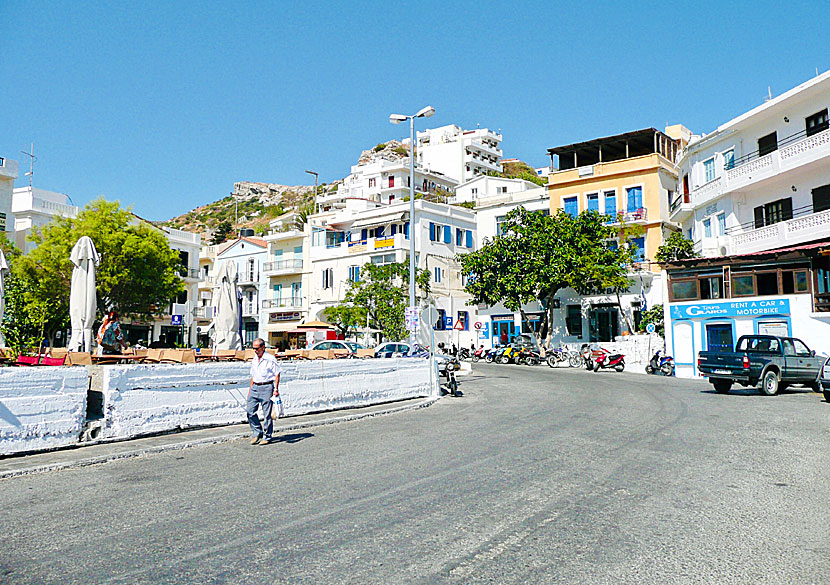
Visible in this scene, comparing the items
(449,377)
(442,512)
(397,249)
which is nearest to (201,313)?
(397,249)

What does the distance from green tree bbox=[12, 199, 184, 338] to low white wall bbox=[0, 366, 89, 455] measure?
28302mm

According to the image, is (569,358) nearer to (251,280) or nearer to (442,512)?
(442,512)

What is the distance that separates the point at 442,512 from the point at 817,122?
32.0 metres

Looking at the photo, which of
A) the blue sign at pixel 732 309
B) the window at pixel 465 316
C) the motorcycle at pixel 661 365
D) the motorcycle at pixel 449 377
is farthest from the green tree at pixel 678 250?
the motorcycle at pixel 449 377

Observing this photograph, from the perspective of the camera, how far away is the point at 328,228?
5725 centimetres

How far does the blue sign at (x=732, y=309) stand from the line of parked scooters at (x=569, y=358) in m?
2.39

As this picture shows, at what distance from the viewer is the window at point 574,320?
44.3 meters

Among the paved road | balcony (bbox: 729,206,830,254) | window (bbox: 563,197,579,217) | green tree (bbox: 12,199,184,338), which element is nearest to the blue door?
balcony (bbox: 729,206,830,254)

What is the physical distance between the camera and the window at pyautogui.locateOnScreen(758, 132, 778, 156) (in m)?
32.5

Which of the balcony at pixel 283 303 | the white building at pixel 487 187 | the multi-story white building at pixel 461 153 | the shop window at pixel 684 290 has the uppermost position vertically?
the multi-story white building at pixel 461 153

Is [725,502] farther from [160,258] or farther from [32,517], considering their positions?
[160,258]

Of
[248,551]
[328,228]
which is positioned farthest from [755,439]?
[328,228]

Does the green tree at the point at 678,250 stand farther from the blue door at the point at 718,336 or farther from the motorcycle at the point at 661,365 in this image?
the motorcycle at the point at 661,365

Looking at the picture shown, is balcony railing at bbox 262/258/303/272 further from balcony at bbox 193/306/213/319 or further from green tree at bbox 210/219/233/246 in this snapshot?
green tree at bbox 210/219/233/246
